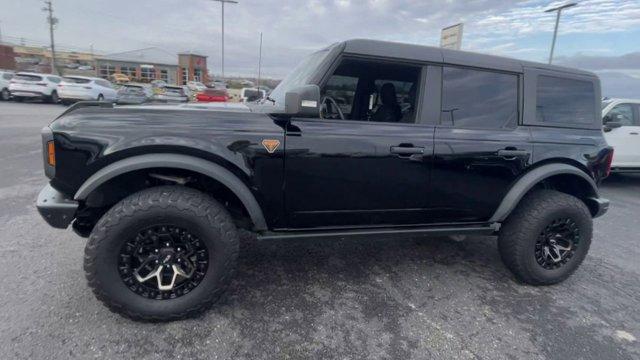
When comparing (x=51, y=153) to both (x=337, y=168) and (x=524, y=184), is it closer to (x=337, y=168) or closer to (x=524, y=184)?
(x=337, y=168)

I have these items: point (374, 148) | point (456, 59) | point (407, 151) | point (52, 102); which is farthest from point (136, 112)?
point (52, 102)

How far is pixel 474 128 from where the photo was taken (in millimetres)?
2953

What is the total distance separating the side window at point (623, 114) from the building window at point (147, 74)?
195 ft

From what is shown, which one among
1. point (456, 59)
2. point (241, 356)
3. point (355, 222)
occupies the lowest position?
point (241, 356)

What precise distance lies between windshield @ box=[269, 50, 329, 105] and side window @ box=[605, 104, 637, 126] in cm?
712

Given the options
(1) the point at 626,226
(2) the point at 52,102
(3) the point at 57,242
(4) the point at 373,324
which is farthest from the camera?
(2) the point at 52,102

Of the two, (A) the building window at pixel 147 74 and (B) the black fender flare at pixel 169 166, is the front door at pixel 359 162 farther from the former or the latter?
(A) the building window at pixel 147 74

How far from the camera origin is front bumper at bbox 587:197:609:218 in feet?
11.1

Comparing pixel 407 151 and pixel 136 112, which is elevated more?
pixel 136 112

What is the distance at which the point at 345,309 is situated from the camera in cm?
274

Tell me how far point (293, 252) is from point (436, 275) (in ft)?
4.48

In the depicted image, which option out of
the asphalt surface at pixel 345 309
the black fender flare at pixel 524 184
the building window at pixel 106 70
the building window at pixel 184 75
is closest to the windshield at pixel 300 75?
the asphalt surface at pixel 345 309

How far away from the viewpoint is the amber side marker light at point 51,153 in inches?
89.0

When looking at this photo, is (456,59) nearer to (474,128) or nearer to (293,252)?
(474,128)
